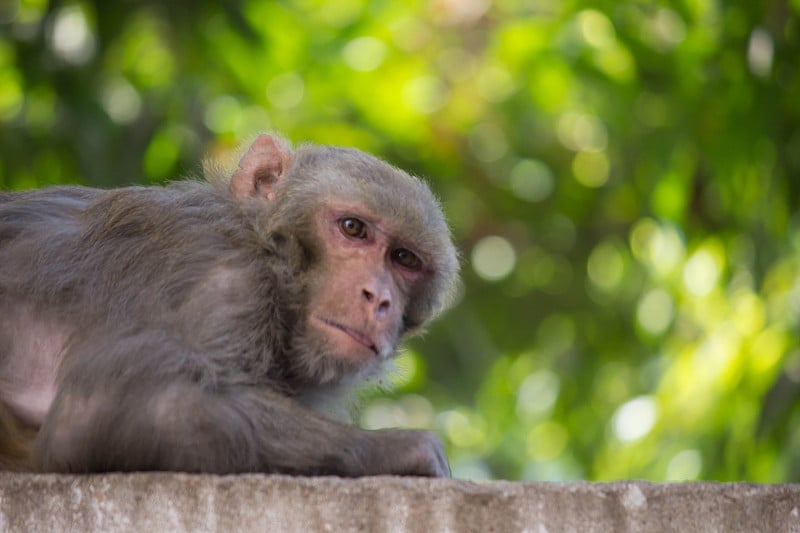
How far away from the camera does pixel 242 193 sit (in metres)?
5.18

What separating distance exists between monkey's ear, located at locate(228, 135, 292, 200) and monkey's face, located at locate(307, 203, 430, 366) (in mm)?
340

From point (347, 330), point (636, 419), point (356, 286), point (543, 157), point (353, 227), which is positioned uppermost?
point (353, 227)

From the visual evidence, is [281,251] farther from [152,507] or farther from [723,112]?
[723,112]

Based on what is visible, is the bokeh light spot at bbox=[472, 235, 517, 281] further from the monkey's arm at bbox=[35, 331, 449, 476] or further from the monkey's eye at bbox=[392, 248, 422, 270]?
the monkey's arm at bbox=[35, 331, 449, 476]

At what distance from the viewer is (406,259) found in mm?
5168

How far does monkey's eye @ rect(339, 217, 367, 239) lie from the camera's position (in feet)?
16.4

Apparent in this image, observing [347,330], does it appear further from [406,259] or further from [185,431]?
[185,431]

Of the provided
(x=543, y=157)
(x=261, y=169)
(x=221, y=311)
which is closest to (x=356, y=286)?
(x=221, y=311)

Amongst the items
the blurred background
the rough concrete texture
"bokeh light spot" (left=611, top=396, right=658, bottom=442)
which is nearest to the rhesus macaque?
the rough concrete texture

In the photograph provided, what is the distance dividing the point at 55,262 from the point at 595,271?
25.3 feet

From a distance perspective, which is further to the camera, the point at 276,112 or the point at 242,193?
the point at 276,112

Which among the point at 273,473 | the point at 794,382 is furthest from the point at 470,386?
the point at 273,473

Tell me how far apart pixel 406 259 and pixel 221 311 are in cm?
93

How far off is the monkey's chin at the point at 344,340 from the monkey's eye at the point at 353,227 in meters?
0.36
